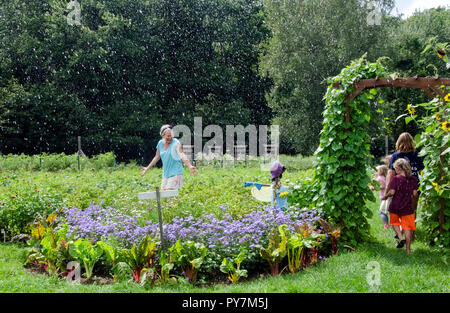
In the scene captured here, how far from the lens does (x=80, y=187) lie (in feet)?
29.3

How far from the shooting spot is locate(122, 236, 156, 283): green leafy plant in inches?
189

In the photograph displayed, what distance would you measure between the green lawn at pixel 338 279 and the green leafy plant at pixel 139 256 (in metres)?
0.18

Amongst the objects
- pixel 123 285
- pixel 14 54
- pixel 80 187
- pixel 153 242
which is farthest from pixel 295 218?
pixel 14 54

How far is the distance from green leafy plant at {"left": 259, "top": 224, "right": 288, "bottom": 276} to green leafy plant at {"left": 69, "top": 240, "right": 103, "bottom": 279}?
1.93 metres

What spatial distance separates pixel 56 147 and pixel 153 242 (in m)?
24.2

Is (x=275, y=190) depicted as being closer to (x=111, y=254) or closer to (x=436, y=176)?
(x=436, y=176)

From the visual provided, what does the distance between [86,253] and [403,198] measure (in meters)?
4.19

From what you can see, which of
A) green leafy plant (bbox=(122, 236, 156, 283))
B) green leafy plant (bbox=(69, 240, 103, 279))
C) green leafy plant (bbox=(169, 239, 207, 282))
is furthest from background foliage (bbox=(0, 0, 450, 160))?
green leafy plant (bbox=(69, 240, 103, 279))

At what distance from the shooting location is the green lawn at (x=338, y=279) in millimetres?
4410

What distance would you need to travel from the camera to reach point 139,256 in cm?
481

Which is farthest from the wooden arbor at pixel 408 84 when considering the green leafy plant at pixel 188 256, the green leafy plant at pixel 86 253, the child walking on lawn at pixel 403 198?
the green leafy plant at pixel 86 253

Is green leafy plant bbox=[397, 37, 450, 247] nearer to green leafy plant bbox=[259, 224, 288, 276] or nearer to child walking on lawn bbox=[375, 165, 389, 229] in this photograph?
child walking on lawn bbox=[375, 165, 389, 229]

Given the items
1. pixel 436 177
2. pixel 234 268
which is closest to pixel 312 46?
pixel 436 177
